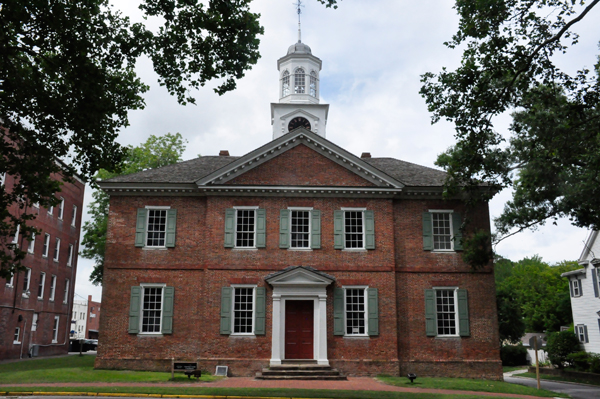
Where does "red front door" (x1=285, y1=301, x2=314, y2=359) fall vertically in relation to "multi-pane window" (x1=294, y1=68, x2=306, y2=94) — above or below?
below

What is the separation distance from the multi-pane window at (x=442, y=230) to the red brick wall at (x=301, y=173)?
330cm

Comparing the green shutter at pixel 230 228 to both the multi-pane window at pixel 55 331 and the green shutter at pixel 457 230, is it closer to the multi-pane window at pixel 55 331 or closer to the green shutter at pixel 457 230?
the green shutter at pixel 457 230

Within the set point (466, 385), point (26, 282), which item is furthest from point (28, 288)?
point (466, 385)

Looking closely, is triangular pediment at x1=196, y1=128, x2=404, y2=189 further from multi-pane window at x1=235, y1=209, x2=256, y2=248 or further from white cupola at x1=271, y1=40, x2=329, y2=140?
white cupola at x1=271, y1=40, x2=329, y2=140

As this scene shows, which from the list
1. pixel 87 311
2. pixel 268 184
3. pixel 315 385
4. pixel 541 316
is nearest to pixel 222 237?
pixel 268 184

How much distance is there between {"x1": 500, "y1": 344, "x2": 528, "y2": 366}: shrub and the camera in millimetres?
40469

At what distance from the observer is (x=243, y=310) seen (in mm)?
22406

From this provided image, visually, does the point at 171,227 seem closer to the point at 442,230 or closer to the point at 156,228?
the point at 156,228

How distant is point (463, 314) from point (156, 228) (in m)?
13.6

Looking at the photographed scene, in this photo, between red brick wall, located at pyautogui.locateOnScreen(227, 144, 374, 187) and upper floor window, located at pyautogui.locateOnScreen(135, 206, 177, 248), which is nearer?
upper floor window, located at pyautogui.locateOnScreen(135, 206, 177, 248)

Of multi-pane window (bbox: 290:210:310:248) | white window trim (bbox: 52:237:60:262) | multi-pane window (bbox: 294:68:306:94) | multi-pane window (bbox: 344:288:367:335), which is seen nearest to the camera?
multi-pane window (bbox: 344:288:367:335)

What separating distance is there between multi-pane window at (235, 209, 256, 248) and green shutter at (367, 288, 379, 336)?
5408 mm

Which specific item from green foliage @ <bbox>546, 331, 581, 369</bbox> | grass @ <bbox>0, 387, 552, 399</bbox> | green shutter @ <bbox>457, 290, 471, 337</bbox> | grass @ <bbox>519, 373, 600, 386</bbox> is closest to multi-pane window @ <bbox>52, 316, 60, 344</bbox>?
grass @ <bbox>0, 387, 552, 399</bbox>

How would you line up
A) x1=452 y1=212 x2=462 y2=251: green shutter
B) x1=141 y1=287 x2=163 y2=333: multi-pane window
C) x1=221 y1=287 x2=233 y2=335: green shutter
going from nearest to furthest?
x1=221 y1=287 x2=233 y2=335: green shutter
x1=141 y1=287 x2=163 y2=333: multi-pane window
x1=452 y1=212 x2=462 y2=251: green shutter
